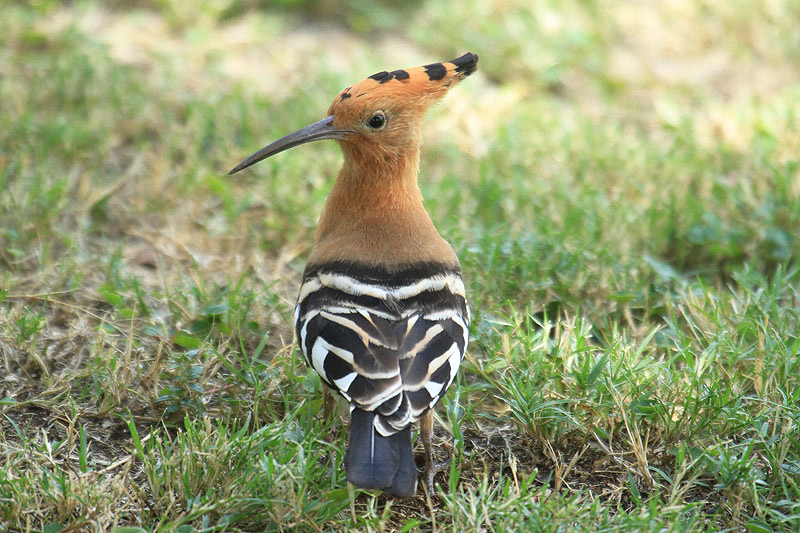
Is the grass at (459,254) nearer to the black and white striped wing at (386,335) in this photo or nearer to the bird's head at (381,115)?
the black and white striped wing at (386,335)

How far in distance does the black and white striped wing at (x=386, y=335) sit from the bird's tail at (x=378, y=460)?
30 mm

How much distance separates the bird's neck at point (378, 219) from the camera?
2.69m

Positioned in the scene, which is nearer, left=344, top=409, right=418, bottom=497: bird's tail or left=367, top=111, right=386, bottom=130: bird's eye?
left=344, top=409, right=418, bottom=497: bird's tail

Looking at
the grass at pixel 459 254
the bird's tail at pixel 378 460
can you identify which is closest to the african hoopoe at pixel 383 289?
the bird's tail at pixel 378 460

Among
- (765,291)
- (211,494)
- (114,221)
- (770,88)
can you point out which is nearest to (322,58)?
(114,221)

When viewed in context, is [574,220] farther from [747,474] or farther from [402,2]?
[402,2]

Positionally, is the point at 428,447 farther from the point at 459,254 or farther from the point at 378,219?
the point at 459,254

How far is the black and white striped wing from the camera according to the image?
2234 mm

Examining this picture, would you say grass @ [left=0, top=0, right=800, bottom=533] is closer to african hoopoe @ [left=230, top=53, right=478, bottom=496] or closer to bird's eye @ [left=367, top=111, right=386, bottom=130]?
african hoopoe @ [left=230, top=53, right=478, bottom=496]

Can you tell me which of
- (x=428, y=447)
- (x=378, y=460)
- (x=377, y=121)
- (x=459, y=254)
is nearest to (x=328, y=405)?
(x=428, y=447)

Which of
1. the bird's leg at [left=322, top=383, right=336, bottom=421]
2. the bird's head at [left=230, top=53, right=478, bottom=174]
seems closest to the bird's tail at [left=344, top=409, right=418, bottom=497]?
the bird's leg at [left=322, top=383, right=336, bottom=421]

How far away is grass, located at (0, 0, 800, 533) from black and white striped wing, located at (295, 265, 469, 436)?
24 centimetres

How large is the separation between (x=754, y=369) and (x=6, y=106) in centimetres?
348

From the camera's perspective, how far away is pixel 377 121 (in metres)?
2.77
